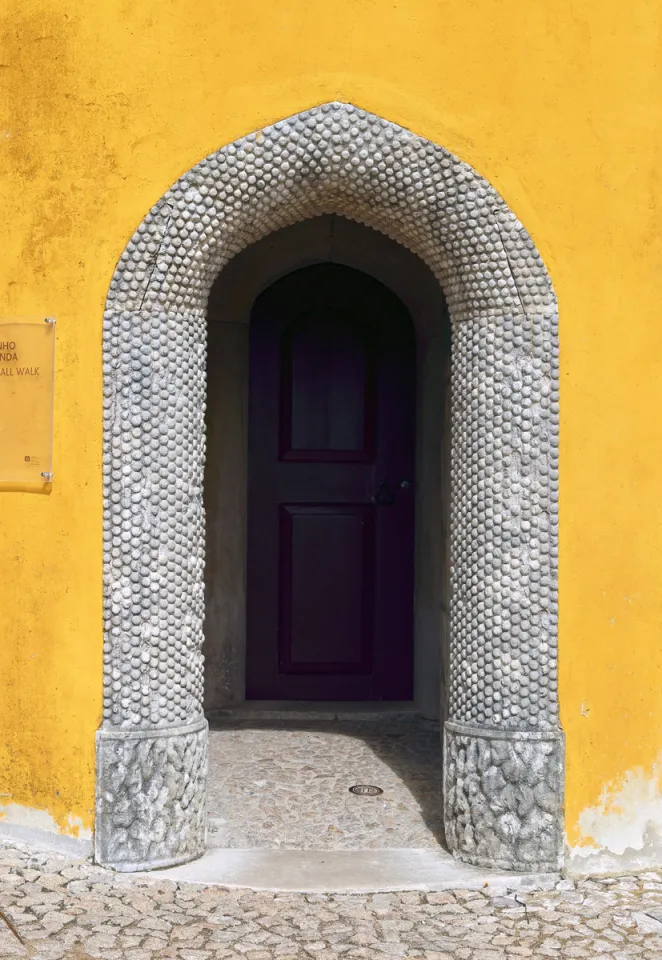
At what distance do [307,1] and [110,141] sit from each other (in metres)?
0.86

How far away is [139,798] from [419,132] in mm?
2590

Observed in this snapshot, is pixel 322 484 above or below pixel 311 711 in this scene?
above

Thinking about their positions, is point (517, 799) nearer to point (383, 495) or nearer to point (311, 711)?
point (311, 711)

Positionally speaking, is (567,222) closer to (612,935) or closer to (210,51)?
(210,51)

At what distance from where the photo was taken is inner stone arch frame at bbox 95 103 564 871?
14.7 feet

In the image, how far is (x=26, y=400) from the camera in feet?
15.1

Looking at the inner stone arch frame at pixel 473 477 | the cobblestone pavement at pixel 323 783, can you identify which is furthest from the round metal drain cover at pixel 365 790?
the inner stone arch frame at pixel 473 477

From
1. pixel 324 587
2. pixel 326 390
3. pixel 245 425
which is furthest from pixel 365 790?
pixel 326 390

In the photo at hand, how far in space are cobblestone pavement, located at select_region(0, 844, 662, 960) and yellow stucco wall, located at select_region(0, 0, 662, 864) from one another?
0.28 m

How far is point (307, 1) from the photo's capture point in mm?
4445

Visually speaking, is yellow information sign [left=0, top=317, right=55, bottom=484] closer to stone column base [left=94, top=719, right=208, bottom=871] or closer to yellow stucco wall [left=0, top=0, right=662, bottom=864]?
yellow stucco wall [left=0, top=0, right=662, bottom=864]

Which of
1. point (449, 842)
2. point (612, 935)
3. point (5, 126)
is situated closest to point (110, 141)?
point (5, 126)

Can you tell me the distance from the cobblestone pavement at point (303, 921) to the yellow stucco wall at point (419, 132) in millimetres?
279

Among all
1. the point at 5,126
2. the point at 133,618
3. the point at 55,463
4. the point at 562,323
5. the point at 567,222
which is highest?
the point at 5,126
